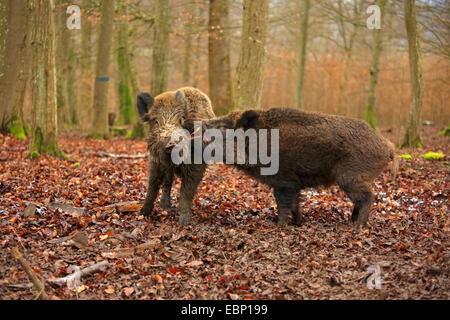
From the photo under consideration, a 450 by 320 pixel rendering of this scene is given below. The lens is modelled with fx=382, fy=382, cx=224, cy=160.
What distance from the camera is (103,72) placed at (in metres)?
15.2

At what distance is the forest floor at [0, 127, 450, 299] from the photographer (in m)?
4.00

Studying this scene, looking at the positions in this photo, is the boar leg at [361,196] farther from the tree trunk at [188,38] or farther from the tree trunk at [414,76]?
the tree trunk at [188,38]

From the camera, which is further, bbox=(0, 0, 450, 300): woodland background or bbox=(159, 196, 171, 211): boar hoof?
bbox=(159, 196, 171, 211): boar hoof

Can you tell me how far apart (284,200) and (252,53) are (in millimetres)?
5329

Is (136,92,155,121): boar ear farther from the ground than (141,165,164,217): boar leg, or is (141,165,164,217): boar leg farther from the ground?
(136,92,155,121): boar ear

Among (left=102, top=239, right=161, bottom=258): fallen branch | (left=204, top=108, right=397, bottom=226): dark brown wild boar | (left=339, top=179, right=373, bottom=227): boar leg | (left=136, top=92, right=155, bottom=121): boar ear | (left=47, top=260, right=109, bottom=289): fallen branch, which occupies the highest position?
(left=136, top=92, right=155, bottom=121): boar ear

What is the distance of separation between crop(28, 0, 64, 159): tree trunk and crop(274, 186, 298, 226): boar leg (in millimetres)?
6918

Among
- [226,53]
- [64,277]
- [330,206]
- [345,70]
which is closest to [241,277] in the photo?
[64,277]

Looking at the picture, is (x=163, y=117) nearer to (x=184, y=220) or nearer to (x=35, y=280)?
(x=184, y=220)

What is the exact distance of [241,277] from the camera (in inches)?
167

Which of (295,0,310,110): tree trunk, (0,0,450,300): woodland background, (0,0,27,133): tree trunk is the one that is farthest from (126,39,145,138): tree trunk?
(295,0,310,110): tree trunk

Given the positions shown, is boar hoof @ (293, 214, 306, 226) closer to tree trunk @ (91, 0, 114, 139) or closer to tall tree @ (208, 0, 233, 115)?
tall tree @ (208, 0, 233, 115)
